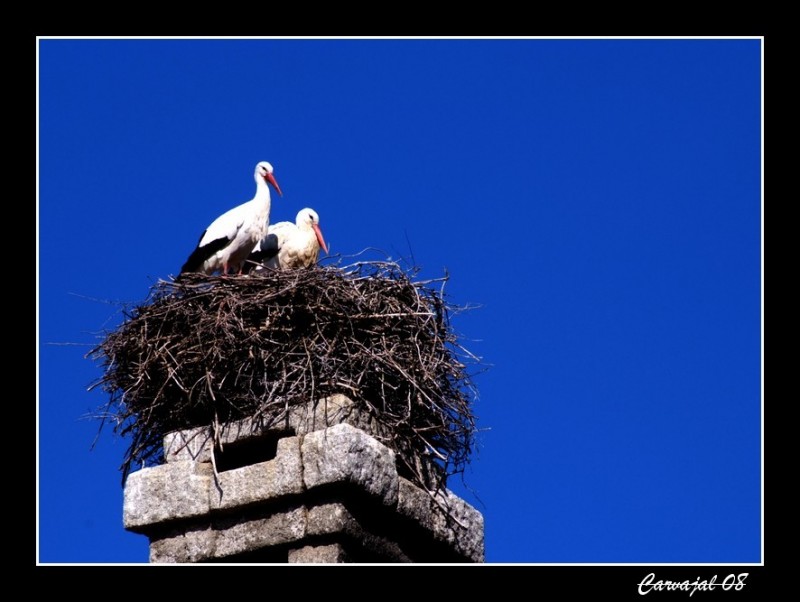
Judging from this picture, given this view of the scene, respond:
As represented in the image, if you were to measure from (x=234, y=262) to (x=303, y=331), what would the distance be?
281 cm

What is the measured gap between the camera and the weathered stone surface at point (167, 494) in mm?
8648

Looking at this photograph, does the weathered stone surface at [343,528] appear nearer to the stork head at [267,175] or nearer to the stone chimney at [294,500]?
the stone chimney at [294,500]

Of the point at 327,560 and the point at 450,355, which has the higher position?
the point at 450,355

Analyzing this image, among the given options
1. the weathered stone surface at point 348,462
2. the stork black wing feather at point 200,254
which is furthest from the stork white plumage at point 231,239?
the weathered stone surface at point 348,462

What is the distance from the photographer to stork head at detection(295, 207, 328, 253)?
12.9m

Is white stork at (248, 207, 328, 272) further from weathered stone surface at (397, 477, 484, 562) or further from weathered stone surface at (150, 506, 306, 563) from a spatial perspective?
weathered stone surface at (150, 506, 306, 563)

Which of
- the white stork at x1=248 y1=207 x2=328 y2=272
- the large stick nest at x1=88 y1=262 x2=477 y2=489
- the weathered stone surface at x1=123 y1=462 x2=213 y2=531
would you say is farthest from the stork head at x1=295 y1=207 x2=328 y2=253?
the weathered stone surface at x1=123 y1=462 x2=213 y2=531

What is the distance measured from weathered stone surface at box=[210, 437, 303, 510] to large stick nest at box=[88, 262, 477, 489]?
0.41m

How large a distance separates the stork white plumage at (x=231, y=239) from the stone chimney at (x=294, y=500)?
3017 millimetres

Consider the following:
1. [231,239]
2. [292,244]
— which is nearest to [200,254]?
[231,239]

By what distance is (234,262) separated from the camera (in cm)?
1209

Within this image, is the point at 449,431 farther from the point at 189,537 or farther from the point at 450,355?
the point at 189,537
